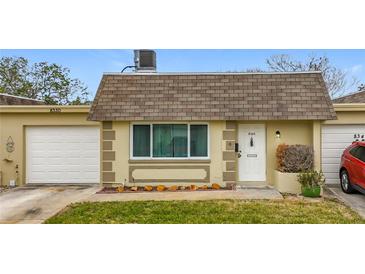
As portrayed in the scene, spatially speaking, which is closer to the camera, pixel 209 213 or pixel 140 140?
pixel 209 213

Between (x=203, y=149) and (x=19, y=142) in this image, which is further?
(x=19, y=142)

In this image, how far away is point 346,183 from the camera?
9.82 m

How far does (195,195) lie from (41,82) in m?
21.1

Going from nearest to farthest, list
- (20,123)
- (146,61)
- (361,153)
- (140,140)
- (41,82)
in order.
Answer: (361,153) → (140,140) → (20,123) → (146,61) → (41,82)

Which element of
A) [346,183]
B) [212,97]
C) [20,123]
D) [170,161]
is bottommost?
[346,183]

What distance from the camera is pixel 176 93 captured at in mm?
11195

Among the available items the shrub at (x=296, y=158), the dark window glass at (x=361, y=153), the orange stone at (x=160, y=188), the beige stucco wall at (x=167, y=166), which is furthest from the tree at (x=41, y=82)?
the dark window glass at (x=361, y=153)

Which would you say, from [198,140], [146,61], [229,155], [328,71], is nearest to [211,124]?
[198,140]

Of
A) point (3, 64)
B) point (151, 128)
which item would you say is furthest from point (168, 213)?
point (3, 64)

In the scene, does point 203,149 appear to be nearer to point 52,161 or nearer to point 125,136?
point 125,136

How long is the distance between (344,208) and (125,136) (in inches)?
282

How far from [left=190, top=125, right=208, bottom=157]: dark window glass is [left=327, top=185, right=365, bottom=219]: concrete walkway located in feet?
14.4

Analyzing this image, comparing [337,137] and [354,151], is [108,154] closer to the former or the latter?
[354,151]

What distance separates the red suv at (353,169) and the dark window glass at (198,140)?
4494 mm
